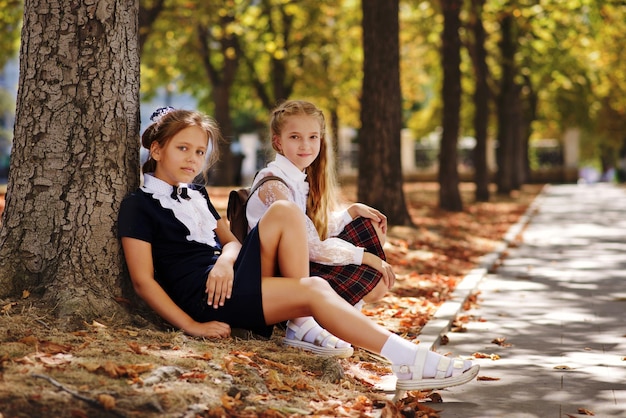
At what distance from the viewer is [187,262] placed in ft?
19.1

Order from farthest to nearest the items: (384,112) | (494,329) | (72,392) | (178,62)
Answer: (178,62) → (384,112) → (494,329) → (72,392)

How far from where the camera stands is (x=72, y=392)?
4.22 m

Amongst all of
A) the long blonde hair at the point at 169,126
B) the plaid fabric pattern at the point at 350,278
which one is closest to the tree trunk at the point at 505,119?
the plaid fabric pattern at the point at 350,278

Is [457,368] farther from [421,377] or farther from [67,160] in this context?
[67,160]

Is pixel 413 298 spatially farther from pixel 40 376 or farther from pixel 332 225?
pixel 40 376

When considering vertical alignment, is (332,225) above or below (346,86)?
below

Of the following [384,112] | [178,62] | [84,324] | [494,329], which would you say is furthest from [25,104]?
[178,62]

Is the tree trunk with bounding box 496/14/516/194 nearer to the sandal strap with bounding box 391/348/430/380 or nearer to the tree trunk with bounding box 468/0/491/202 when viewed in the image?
the tree trunk with bounding box 468/0/491/202

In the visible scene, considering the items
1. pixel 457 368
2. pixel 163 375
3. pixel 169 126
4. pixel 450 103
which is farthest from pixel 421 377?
pixel 450 103

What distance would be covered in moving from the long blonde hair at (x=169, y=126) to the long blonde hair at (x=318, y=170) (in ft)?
1.86

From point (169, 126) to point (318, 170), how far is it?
3.90 feet

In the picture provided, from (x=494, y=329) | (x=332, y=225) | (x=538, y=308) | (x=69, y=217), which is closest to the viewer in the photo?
(x=69, y=217)

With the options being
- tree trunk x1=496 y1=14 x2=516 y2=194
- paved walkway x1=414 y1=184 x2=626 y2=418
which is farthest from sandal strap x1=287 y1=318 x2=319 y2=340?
tree trunk x1=496 y1=14 x2=516 y2=194

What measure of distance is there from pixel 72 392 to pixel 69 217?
200 cm
